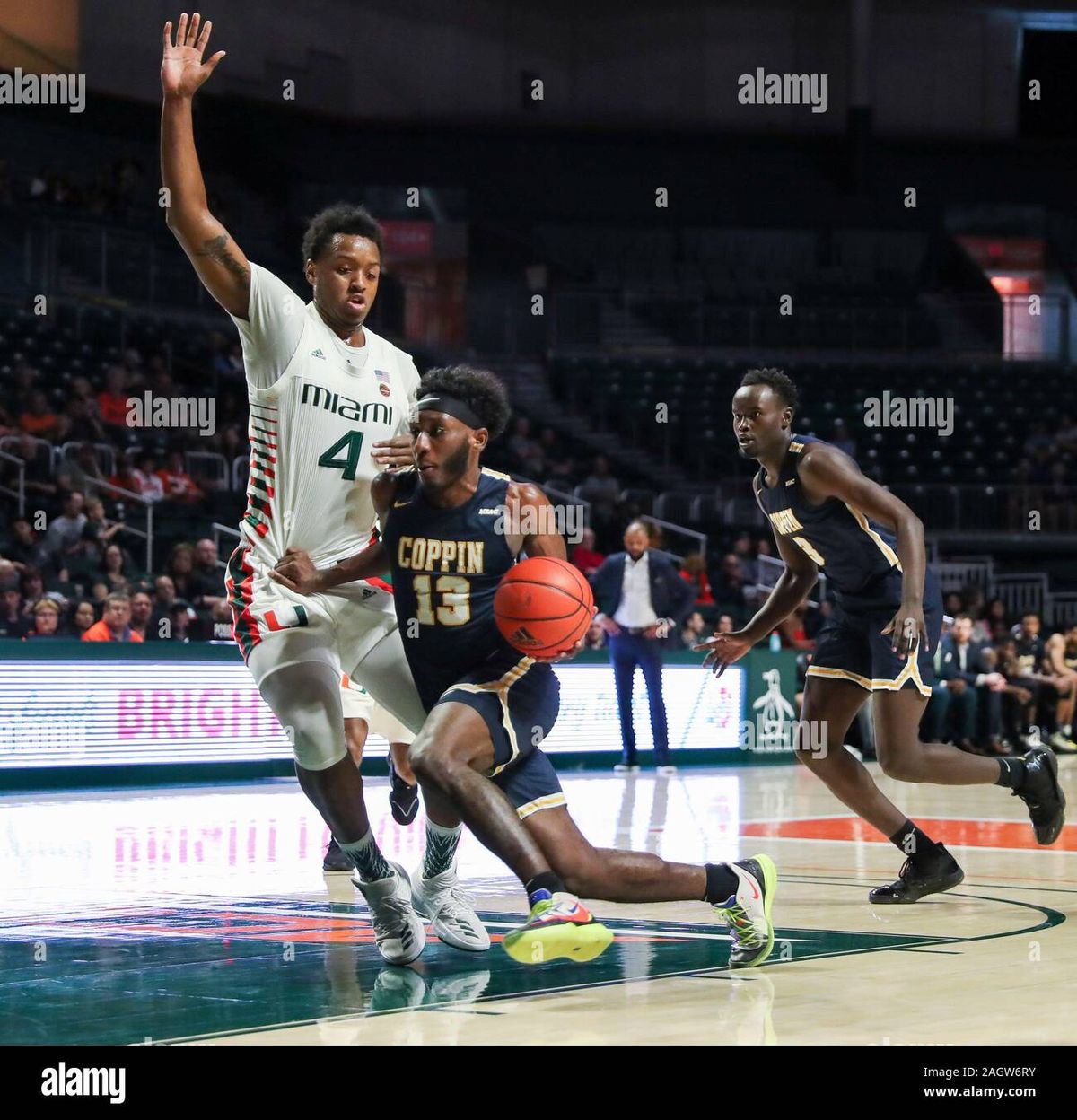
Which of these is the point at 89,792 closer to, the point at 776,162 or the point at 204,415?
the point at 204,415

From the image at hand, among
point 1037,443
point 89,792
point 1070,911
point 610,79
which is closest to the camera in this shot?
point 1070,911

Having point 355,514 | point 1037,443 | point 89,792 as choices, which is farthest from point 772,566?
point 355,514

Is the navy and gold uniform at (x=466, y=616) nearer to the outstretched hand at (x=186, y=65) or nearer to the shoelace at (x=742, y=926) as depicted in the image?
the shoelace at (x=742, y=926)

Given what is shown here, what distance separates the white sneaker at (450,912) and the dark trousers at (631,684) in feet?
31.7

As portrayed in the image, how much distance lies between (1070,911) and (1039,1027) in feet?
8.36

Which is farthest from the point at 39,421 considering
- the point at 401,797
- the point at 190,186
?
the point at 190,186

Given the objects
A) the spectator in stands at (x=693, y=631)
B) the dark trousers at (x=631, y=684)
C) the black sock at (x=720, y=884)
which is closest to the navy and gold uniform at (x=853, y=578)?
the black sock at (x=720, y=884)

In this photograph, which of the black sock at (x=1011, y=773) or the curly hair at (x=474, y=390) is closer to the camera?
the curly hair at (x=474, y=390)

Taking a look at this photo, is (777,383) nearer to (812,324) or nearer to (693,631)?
(693,631)

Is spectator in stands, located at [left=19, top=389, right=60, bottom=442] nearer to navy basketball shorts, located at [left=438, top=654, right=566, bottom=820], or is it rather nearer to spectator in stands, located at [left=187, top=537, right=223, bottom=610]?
spectator in stands, located at [left=187, top=537, right=223, bottom=610]

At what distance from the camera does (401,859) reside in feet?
26.6

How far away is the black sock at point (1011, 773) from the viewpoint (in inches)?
286

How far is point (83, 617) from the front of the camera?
13.7 m

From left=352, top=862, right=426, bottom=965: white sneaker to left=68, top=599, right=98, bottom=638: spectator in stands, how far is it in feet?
29.0
